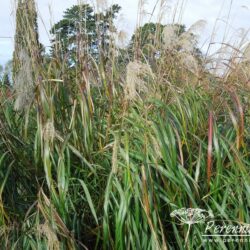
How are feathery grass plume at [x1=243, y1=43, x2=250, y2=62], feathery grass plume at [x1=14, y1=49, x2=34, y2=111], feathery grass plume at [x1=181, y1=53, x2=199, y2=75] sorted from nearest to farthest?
feathery grass plume at [x1=14, y1=49, x2=34, y2=111] < feathery grass plume at [x1=181, y1=53, x2=199, y2=75] < feathery grass plume at [x1=243, y1=43, x2=250, y2=62]

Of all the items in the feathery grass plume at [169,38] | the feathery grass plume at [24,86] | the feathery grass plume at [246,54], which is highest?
the feathery grass plume at [169,38]

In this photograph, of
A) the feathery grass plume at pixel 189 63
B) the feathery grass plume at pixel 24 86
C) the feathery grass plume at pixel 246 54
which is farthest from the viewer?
the feathery grass plume at pixel 246 54

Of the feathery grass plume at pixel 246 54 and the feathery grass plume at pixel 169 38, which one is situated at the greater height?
the feathery grass plume at pixel 169 38

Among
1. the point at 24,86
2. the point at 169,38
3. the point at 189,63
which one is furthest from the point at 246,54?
the point at 24,86

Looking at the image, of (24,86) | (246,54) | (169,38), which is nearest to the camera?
(24,86)

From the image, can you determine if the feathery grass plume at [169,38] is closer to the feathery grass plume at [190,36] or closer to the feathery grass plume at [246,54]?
the feathery grass plume at [190,36]

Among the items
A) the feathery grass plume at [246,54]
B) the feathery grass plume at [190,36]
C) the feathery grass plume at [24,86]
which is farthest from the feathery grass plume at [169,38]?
the feathery grass plume at [24,86]

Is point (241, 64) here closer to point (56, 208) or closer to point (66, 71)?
point (66, 71)

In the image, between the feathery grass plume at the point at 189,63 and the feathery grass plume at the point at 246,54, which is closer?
the feathery grass plume at the point at 189,63

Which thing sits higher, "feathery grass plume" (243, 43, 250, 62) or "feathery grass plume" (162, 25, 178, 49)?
"feathery grass plume" (162, 25, 178, 49)

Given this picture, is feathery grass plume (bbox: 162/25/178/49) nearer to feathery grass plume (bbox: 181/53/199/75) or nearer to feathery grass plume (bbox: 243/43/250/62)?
feathery grass plume (bbox: 181/53/199/75)

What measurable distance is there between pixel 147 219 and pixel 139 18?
67.6 inches

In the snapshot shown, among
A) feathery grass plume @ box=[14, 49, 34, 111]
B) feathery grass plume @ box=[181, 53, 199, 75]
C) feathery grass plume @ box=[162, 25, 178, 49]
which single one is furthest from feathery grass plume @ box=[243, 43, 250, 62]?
feathery grass plume @ box=[14, 49, 34, 111]

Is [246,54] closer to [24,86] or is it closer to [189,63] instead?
[189,63]
